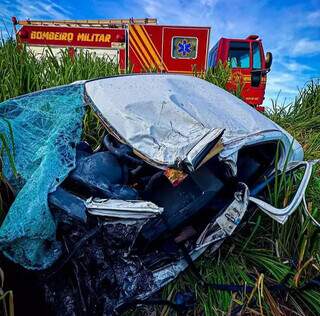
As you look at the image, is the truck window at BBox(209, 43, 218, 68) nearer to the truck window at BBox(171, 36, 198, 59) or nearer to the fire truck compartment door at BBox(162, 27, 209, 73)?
the fire truck compartment door at BBox(162, 27, 209, 73)

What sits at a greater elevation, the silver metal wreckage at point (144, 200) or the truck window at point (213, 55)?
the truck window at point (213, 55)

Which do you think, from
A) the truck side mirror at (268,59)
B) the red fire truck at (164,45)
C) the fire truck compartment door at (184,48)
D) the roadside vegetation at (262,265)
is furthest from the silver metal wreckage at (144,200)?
the truck side mirror at (268,59)

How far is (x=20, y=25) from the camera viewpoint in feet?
23.8

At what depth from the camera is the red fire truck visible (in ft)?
21.8

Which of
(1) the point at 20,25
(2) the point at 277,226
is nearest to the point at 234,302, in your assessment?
(2) the point at 277,226

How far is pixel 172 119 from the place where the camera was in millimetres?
1416

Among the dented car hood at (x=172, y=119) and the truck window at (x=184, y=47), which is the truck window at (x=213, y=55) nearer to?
the truck window at (x=184, y=47)

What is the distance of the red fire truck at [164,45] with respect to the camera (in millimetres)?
6641

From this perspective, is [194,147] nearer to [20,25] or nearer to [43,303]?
[43,303]

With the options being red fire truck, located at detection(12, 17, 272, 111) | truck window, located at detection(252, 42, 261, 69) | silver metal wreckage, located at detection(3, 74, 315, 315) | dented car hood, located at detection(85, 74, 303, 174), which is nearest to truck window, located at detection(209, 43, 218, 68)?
red fire truck, located at detection(12, 17, 272, 111)

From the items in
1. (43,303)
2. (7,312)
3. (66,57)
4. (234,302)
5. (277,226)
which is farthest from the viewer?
(66,57)

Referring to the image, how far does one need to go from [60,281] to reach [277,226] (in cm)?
121

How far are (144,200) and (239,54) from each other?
6298 mm

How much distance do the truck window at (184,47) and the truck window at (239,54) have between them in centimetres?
80
